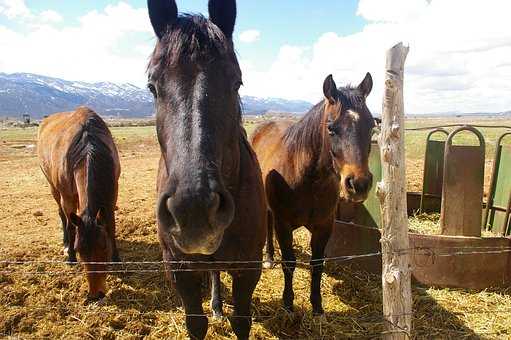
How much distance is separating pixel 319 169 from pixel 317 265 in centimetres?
110

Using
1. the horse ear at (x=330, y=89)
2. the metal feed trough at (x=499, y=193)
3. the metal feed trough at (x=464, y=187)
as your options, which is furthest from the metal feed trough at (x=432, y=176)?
the horse ear at (x=330, y=89)

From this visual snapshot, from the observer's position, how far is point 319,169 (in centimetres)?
412

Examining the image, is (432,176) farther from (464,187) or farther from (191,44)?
(191,44)

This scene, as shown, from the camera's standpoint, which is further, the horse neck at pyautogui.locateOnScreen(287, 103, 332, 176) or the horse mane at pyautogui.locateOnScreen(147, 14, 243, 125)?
the horse neck at pyautogui.locateOnScreen(287, 103, 332, 176)

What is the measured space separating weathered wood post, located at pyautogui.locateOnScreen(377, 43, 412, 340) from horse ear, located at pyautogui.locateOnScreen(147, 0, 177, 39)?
1430 millimetres

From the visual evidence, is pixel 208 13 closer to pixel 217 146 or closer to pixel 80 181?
pixel 217 146

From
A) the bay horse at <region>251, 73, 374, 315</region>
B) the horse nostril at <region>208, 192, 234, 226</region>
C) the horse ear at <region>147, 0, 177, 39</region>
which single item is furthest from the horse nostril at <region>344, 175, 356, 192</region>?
the horse ear at <region>147, 0, 177, 39</region>

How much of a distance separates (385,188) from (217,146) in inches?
53.0

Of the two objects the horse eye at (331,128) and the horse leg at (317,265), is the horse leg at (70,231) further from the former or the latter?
the horse eye at (331,128)

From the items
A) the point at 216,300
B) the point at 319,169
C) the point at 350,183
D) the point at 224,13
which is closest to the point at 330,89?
the point at 319,169

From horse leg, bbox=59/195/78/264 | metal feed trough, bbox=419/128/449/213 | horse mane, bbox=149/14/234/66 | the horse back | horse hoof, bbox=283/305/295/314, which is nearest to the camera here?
horse mane, bbox=149/14/234/66

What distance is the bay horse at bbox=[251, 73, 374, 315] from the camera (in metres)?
3.52

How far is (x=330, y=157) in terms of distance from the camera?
398 cm

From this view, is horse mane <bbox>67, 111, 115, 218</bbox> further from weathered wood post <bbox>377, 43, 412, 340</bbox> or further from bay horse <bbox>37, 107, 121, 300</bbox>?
weathered wood post <bbox>377, 43, 412, 340</bbox>
